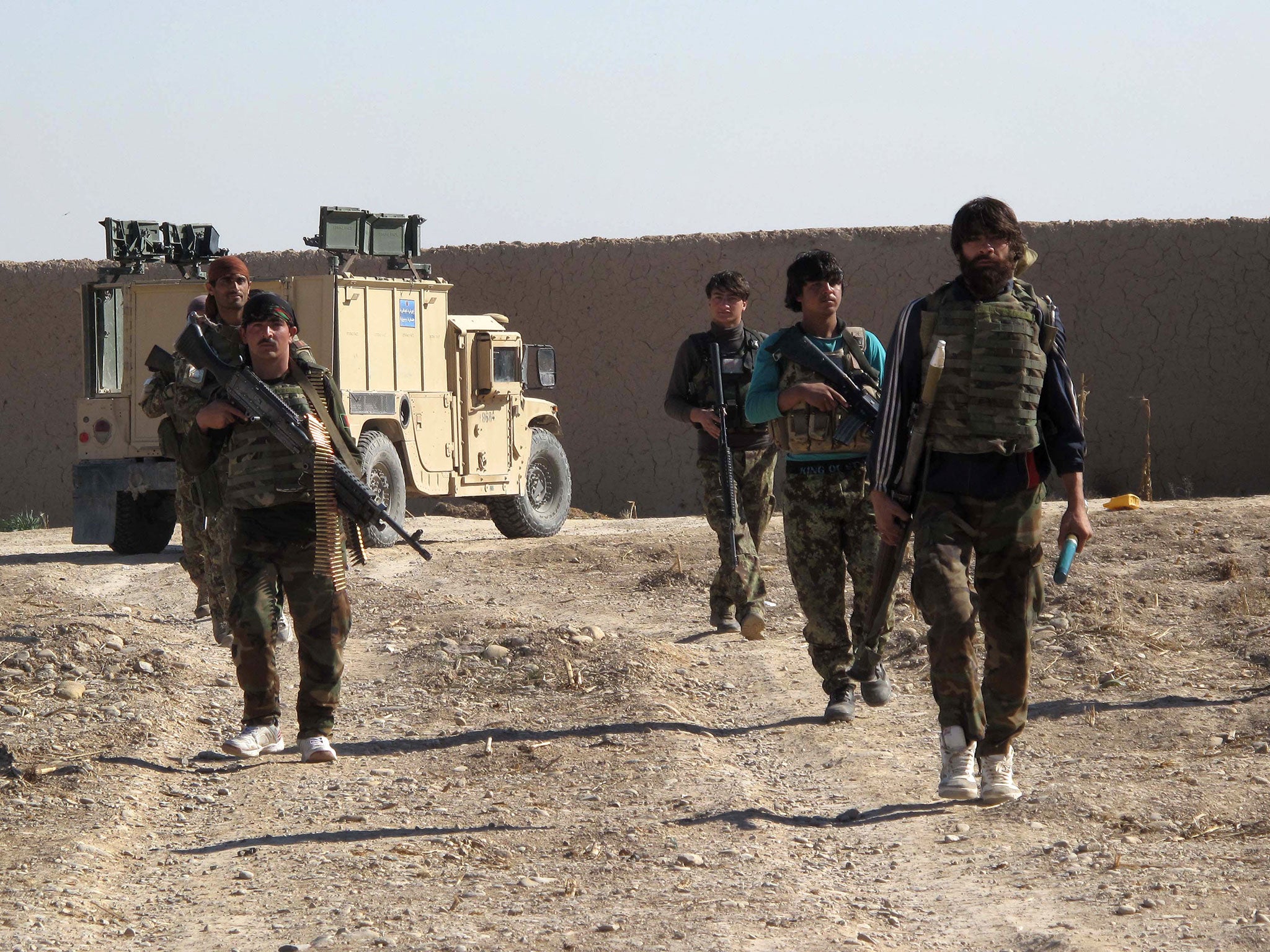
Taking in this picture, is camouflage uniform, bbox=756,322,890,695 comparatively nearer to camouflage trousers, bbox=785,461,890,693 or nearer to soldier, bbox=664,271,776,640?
camouflage trousers, bbox=785,461,890,693

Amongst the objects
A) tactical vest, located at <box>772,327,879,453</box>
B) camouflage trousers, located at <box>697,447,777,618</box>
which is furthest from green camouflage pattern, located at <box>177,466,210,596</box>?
tactical vest, located at <box>772,327,879,453</box>

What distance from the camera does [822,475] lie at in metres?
6.14

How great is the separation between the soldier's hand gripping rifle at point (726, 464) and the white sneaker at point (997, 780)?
9.79 feet

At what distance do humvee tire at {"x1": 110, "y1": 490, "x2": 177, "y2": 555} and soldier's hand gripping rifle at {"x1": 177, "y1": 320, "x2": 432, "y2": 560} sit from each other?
6915 millimetres

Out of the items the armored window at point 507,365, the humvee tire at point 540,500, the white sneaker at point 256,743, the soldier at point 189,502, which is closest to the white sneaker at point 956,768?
the white sneaker at point 256,743

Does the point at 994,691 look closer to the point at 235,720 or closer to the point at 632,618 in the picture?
the point at 235,720

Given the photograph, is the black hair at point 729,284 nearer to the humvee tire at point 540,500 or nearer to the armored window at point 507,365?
the armored window at point 507,365

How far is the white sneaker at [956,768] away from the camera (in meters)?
4.71

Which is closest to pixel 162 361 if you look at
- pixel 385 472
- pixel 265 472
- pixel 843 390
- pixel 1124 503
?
pixel 265 472

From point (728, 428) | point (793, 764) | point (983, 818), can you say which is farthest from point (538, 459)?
point (983, 818)

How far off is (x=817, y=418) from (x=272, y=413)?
189 centimetres

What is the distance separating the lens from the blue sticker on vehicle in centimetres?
1286

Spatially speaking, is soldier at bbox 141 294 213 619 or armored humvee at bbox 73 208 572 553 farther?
armored humvee at bbox 73 208 572 553

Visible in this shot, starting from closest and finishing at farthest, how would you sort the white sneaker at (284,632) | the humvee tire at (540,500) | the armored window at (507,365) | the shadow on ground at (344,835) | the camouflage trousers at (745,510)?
the shadow on ground at (344,835), the white sneaker at (284,632), the camouflage trousers at (745,510), the armored window at (507,365), the humvee tire at (540,500)
